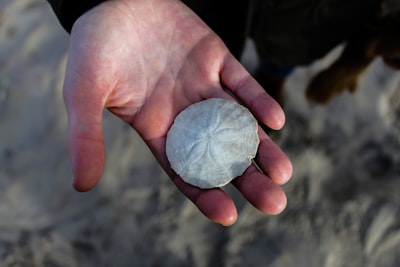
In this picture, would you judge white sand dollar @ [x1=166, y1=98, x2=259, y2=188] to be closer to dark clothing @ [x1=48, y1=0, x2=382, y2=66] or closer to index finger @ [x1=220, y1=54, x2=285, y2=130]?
index finger @ [x1=220, y1=54, x2=285, y2=130]

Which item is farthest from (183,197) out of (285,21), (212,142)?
(285,21)

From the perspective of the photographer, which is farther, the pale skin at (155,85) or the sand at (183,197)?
the sand at (183,197)

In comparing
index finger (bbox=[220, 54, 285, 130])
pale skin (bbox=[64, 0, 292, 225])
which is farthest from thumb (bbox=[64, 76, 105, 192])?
index finger (bbox=[220, 54, 285, 130])

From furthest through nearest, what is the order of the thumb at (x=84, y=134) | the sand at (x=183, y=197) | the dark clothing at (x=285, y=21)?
the sand at (x=183, y=197) → the dark clothing at (x=285, y=21) → the thumb at (x=84, y=134)

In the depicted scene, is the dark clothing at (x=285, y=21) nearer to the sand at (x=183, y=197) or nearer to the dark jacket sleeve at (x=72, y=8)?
the dark jacket sleeve at (x=72, y=8)

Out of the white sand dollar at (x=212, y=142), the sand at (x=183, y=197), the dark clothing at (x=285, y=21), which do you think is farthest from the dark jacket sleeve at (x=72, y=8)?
the sand at (x=183, y=197)

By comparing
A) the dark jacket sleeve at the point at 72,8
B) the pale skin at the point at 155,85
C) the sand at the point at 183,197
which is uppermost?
the dark jacket sleeve at the point at 72,8

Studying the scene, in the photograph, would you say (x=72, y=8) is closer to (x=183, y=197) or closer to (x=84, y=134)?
(x=84, y=134)
